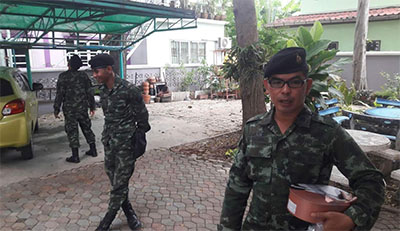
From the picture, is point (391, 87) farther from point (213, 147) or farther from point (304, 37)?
point (213, 147)

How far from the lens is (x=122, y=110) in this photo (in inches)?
121

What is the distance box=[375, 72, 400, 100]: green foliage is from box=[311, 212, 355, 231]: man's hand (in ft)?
31.4

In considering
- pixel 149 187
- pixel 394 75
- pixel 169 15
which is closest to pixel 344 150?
pixel 149 187

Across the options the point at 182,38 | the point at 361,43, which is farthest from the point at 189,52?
the point at 361,43

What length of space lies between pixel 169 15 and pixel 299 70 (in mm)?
5880

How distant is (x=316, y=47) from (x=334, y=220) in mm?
3630

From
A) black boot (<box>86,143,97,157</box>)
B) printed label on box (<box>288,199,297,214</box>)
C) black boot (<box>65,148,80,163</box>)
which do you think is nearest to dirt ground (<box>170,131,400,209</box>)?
black boot (<box>86,143,97,157</box>)

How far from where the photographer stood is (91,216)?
3.42 meters

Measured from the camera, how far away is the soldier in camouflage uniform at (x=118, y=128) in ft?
9.83

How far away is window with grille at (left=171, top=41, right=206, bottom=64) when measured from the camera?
50.1ft

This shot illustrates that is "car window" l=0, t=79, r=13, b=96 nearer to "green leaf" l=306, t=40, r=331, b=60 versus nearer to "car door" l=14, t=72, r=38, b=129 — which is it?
"car door" l=14, t=72, r=38, b=129

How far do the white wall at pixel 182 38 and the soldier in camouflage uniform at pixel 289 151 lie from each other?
43.0ft

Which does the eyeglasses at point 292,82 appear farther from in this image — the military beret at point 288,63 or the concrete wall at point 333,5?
the concrete wall at point 333,5

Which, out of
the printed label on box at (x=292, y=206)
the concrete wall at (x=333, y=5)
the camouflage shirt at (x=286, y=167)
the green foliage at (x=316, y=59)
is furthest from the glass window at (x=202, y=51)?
the printed label on box at (x=292, y=206)
